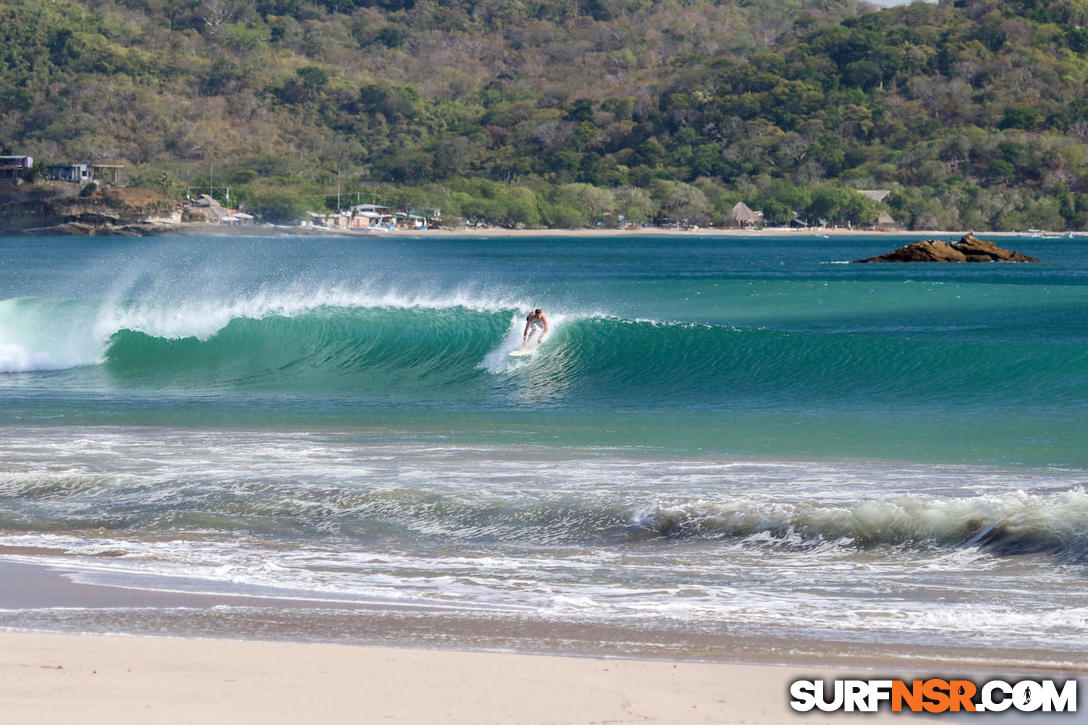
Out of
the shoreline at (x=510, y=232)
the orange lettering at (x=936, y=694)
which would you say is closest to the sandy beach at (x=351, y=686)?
the orange lettering at (x=936, y=694)

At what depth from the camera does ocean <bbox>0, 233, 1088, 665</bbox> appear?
7824mm

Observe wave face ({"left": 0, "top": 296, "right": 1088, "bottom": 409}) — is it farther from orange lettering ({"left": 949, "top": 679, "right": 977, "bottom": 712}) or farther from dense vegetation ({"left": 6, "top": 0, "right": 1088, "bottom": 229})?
dense vegetation ({"left": 6, "top": 0, "right": 1088, "bottom": 229})

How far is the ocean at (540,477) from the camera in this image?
25.7 feet

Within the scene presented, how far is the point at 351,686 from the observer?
20.9 ft

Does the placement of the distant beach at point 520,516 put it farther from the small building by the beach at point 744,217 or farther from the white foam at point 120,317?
the small building by the beach at point 744,217

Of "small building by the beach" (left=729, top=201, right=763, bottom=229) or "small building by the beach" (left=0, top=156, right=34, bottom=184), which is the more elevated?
"small building by the beach" (left=0, top=156, right=34, bottom=184)

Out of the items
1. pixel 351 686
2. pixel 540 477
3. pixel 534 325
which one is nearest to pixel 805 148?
pixel 534 325

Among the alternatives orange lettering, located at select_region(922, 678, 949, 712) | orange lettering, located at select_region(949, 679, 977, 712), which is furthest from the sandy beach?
orange lettering, located at select_region(949, 679, 977, 712)

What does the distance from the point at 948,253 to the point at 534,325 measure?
59.6 metres

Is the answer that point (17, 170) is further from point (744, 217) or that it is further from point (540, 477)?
point (540, 477)

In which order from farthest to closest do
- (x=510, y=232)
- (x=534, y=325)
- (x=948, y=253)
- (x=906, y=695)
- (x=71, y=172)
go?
1. (x=510, y=232)
2. (x=71, y=172)
3. (x=948, y=253)
4. (x=534, y=325)
5. (x=906, y=695)

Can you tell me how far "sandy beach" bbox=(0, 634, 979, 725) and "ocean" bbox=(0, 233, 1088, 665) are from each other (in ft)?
1.39

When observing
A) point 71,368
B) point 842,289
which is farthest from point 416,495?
point 842,289

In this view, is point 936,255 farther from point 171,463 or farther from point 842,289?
point 171,463
